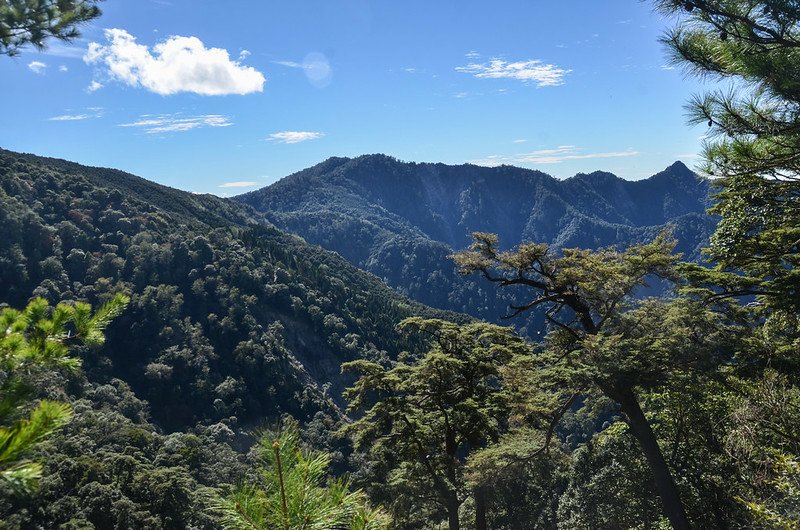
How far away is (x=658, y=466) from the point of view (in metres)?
11.8

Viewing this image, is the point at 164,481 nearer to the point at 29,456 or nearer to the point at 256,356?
the point at 29,456

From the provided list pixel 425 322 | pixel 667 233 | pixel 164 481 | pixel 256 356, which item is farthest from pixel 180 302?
pixel 667 233

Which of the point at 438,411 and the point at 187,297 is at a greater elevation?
the point at 438,411

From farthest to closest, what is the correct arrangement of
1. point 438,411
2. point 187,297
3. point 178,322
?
point 187,297 < point 178,322 < point 438,411

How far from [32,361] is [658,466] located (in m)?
13.3

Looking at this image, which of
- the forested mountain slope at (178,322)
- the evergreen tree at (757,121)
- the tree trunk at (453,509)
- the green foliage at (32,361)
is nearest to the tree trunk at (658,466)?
the evergreen tree at (757,121)

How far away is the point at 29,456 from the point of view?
2.48 metres

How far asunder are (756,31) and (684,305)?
756cm

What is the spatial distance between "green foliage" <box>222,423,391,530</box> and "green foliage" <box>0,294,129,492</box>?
1177mm

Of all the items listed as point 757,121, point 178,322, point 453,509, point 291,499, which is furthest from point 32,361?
point 178,322

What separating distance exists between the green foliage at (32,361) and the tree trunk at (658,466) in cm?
1198

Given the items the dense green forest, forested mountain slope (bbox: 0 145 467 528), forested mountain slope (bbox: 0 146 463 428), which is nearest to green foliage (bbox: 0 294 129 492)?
→ the dense green forest

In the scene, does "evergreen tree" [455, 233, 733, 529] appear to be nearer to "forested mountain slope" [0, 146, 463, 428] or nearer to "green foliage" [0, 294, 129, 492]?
"green foliage" [0, 294, 129, 492]

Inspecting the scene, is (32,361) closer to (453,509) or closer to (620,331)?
(620,331)
